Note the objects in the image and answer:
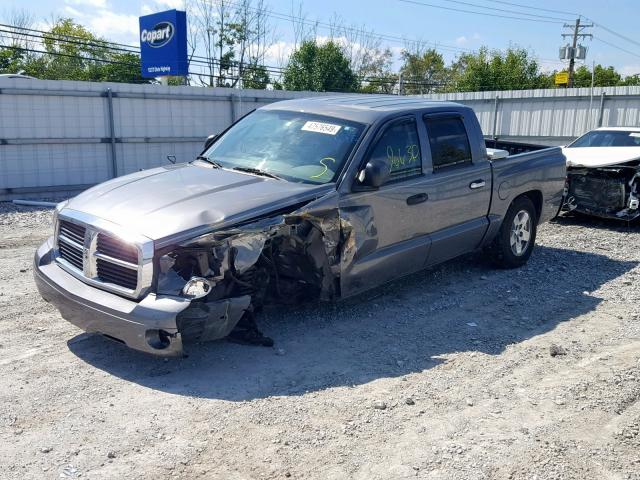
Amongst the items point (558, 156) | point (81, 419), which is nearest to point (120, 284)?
point (81, 419)

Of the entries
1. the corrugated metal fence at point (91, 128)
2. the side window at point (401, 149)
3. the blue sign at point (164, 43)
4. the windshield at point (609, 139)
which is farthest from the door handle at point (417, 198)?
the blue sign at point (164, 43)

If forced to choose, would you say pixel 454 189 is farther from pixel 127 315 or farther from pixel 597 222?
pixel 597 222

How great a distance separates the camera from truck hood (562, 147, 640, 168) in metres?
9.94

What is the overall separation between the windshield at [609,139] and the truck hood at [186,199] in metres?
8.35

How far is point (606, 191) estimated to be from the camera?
33.1 ft

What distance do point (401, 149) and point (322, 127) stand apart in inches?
30.8

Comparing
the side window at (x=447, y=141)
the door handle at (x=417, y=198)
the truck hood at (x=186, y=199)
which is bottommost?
the door handle at (x=417, y=198)

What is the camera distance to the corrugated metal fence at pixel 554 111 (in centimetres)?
1805

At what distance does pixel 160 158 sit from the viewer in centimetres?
1465

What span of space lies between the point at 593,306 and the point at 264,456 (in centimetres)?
425

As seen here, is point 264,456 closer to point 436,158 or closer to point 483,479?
point 483,479

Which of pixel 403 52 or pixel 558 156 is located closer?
pixel 558 156

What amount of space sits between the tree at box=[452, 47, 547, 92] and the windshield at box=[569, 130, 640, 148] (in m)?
26.5

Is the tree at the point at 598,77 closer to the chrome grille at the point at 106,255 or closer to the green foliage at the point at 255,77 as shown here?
the green foliage at the point at 255,77
